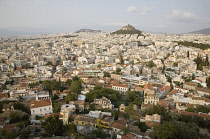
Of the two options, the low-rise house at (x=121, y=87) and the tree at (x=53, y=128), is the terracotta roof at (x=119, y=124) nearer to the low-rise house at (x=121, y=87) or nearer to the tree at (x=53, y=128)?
the tree at (x=53, y=128)

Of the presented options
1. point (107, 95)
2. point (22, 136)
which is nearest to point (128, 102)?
point (107, 95)

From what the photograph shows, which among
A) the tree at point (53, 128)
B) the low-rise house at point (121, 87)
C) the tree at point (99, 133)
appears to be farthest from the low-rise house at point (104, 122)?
the low-rise house at point (121, 87)

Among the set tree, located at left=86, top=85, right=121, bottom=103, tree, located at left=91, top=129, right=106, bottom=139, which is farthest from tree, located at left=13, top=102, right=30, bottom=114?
tree, located at left=91, top=129, right=106, bottom=139

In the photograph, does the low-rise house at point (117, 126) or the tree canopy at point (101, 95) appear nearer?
the low-rise house at point (117, 126)

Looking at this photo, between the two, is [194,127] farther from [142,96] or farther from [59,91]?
[59,91]

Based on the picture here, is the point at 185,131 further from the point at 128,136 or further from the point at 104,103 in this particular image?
the point at 104,103

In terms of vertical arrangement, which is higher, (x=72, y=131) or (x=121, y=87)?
(x=72, y=131)

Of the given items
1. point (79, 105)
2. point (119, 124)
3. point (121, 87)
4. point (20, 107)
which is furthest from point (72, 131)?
point (121, 87)
